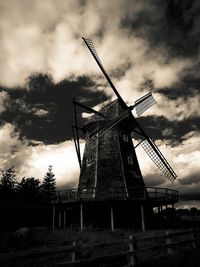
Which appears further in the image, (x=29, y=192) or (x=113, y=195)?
(x=29, y=192)

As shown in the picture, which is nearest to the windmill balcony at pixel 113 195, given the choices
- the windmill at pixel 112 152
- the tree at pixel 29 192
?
the windmill at pixel 112 152

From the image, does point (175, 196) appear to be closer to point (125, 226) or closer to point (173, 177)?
point (173, 177)

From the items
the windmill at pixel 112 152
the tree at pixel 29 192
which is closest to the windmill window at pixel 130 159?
the windmill at pixel 112 152

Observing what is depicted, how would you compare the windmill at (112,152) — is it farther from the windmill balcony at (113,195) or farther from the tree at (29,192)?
the tree at (29,192)

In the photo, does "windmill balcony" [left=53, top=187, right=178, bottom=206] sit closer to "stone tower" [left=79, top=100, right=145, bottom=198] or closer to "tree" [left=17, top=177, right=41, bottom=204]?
"stone tower" [left=79, top=100, right=145, bottom=198]

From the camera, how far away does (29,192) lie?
3903cm

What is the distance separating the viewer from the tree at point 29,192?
33.7 m

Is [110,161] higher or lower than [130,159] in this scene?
lower

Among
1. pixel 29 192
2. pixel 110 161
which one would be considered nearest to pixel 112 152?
pixel 110 161

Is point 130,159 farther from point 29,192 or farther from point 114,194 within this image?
point 29,192

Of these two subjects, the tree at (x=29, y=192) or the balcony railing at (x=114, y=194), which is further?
the tree at (x=29, y=192)

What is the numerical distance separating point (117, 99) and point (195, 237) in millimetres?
16190

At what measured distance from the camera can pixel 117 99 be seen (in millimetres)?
25688

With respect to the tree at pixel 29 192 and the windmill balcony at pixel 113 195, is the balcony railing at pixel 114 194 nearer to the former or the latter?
the windmill balcony at pixel 113 195
